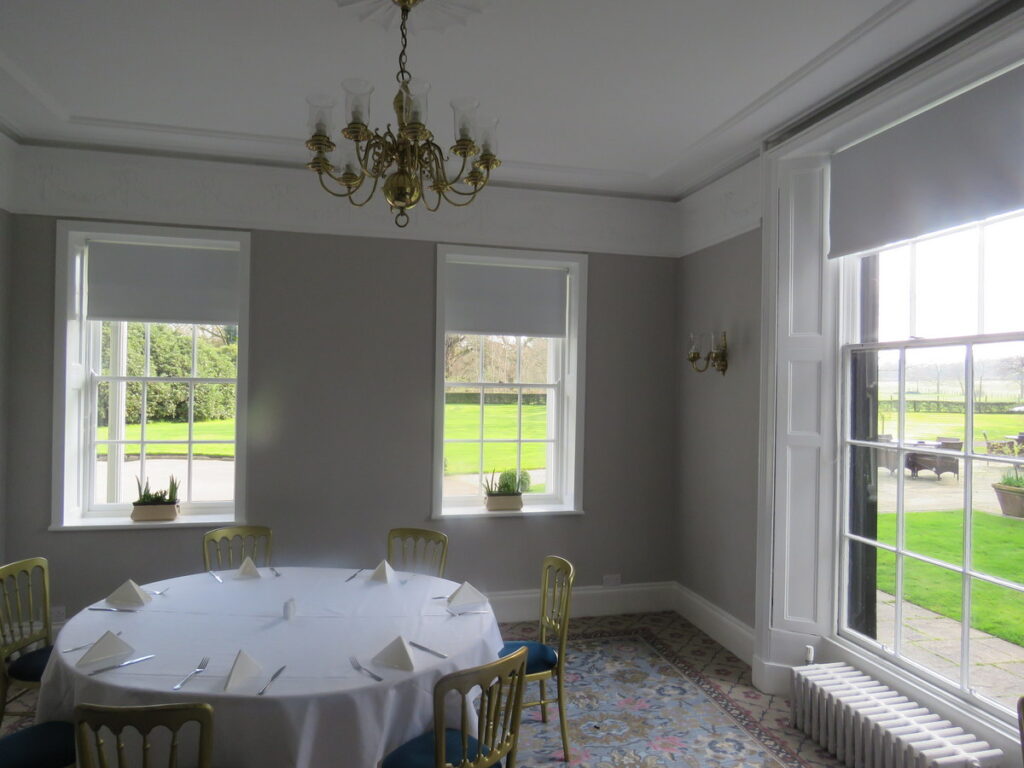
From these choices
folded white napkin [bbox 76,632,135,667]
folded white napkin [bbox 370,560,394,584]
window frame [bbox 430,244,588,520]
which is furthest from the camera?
window frame [bbox 430,244,588,520]

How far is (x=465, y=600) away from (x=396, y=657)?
640 millimetres

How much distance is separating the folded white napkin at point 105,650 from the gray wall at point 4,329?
7.39ft

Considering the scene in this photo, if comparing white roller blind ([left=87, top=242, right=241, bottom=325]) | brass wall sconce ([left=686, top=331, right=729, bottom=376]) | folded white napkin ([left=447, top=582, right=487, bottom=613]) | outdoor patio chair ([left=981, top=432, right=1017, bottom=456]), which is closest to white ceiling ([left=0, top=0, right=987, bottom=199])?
white roller blind ([left=87, top=242, right=241, bottom=325])

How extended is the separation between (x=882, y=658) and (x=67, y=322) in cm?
489

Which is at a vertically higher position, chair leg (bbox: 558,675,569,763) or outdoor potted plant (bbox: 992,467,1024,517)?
outdoor potted plant (bbox: 992,467,1024,517)

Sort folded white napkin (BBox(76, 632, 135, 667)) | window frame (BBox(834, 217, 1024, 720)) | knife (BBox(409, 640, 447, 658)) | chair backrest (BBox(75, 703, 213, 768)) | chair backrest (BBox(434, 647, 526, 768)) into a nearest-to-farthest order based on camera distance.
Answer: chair backrest (BBox(75, 703, 213, 768)) < chair backrest (BBox(434, 647, 526, 768)) < folded white napkin (BBox(76, 632, 135, 667)) < knife (BBox(409, 640, 447, 658)) < window frame (BBox(834, 217, 1024, 720))

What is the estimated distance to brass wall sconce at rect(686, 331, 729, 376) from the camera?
419cm

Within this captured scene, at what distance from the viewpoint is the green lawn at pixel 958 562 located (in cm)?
254

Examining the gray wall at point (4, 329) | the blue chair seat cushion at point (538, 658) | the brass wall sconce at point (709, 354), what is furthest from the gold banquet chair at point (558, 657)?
the gray wall at point (4, 329)

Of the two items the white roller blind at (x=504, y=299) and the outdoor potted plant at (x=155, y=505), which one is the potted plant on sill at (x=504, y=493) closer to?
the white roller blind at (x=504, y=299)

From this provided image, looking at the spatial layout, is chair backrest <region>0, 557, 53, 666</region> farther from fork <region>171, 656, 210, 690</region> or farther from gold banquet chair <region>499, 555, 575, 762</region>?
gold banquet chair <region>499, 555, 575, 762</region>

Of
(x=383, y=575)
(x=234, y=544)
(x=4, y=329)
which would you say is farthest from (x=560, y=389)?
(x=4, y=329)

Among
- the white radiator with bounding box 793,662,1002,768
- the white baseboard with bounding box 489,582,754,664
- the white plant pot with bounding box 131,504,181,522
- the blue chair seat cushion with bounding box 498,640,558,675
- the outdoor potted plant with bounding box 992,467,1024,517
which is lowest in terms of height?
the white baseboard with bounding box 489,582,754,664

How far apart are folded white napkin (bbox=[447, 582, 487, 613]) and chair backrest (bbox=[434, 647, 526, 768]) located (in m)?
→ 0.55
